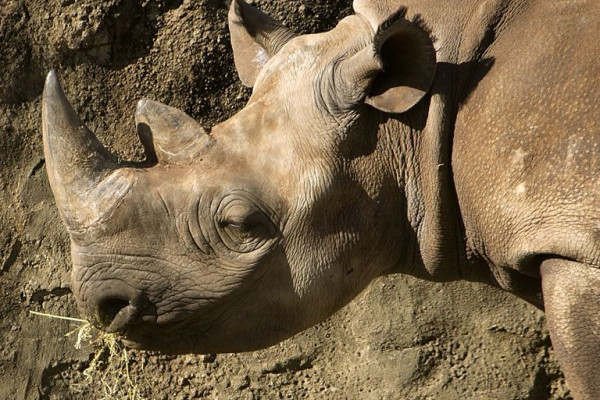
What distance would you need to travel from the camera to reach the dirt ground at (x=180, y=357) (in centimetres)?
482

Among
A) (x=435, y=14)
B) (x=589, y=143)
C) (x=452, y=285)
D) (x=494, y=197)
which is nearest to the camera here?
(x=589, y=143)

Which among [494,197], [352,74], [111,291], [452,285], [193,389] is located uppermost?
[352,74]

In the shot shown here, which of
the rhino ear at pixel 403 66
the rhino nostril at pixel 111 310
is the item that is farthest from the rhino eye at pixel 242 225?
the rhino ear at pixel 403 66

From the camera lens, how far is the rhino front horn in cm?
309

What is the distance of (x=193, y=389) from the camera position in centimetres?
511

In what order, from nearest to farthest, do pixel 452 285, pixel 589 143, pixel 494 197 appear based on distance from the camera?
pixel 589 143, pixel 494 197, pixel 452 285

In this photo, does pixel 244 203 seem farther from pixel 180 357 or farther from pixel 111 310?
pixel 180 357

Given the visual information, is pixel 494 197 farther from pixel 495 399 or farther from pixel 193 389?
pixel 193 389

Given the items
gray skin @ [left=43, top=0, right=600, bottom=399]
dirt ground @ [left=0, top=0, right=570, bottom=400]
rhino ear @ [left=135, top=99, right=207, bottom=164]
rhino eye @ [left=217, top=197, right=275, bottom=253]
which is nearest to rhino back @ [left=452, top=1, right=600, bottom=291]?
gray skin @ [left=43, top=0, right=600, bottom=399]

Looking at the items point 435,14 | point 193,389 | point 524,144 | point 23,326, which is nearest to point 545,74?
point 524,144

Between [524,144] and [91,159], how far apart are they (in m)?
1.20

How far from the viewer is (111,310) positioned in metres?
3.16

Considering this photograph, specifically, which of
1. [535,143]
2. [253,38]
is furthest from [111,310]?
[535,143]

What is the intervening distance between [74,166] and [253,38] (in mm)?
848
